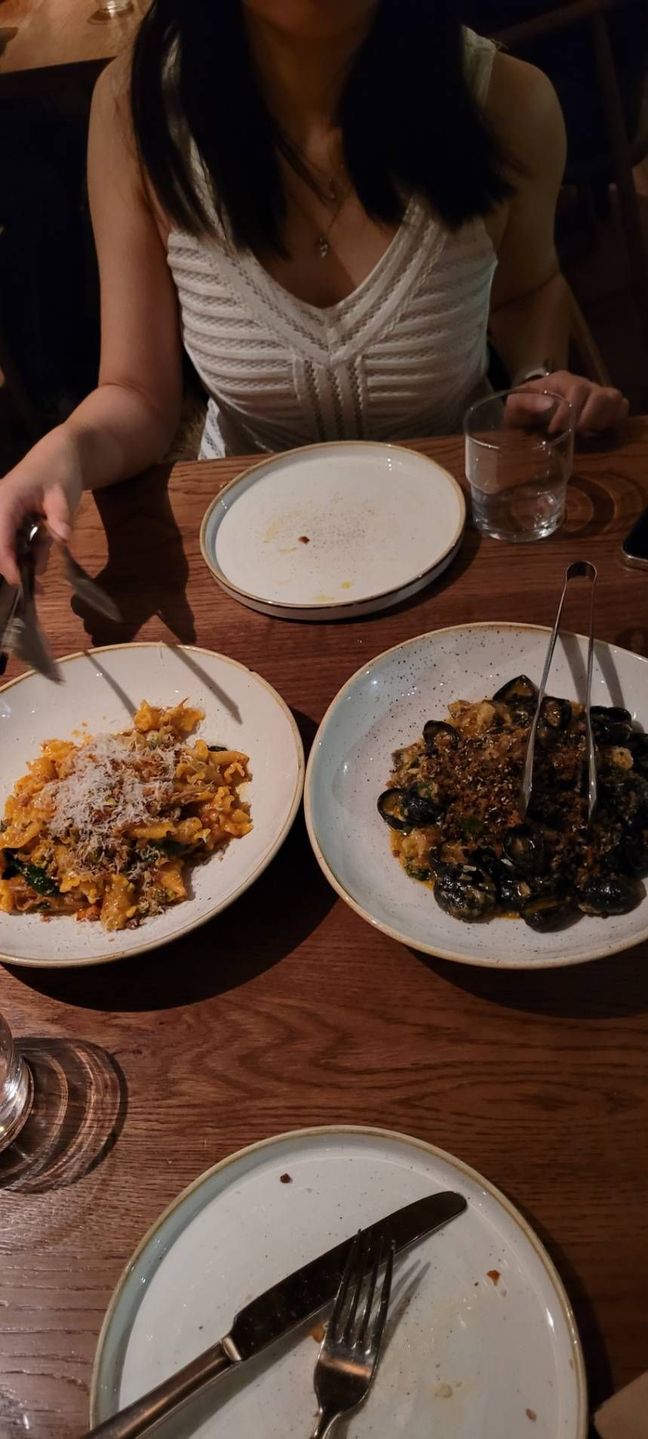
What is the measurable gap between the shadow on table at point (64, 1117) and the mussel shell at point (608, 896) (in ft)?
1.61

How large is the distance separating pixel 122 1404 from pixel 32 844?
58cm

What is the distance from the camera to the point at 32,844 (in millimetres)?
1066

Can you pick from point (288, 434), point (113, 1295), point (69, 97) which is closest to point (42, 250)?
point (69, 97)

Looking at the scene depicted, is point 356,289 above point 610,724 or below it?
above

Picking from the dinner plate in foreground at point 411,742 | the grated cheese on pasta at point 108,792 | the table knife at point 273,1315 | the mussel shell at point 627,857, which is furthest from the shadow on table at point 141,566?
the table knife at point 273,1315

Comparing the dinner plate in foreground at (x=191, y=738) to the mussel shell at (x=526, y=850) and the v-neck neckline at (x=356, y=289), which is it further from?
the v-neck neckline at (x=356, y=289)

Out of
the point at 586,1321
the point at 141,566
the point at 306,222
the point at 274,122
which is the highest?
the point at 274,122

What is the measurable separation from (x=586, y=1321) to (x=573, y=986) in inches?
10.9

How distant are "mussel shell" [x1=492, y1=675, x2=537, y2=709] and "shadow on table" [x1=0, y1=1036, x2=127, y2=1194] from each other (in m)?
0.60

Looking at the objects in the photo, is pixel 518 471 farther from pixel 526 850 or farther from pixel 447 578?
pixel 526 850

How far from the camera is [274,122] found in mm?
1520

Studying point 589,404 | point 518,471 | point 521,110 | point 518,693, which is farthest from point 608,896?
point 521,110

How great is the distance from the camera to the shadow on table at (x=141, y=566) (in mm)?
1357

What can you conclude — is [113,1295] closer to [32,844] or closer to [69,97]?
[32,844]
